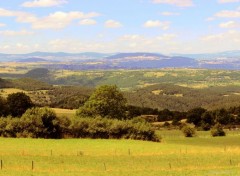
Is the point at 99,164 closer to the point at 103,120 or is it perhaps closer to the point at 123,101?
the point at 103,120

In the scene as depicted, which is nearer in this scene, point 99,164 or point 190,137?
point 99,164

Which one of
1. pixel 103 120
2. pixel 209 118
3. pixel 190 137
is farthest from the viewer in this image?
pixel 209 118

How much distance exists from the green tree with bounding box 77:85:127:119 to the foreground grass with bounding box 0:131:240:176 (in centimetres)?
2806

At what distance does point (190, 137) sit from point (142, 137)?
82.6 ft

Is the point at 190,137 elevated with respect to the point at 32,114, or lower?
lower

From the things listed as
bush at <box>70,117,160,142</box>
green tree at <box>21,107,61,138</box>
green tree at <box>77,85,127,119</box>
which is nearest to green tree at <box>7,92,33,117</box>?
green tree at <box>77,85,127,119</box>

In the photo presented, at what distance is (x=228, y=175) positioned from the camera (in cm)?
3900

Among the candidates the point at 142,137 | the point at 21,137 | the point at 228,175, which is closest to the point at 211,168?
the point at 228,175

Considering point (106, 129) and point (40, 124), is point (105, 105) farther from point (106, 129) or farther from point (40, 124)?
point (40, 124)

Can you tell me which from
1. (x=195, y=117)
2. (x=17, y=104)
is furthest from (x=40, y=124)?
(x=195, y=117)

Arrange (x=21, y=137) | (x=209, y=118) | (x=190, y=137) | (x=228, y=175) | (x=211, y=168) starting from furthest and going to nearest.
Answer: (x=209, y=118)
(x=190, y=137)
(x=21, y=137)
(x=211, y=168)
(x=228, y=175)

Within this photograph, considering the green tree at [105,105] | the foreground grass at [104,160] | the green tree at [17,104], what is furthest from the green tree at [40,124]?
the green tree at [17,104]

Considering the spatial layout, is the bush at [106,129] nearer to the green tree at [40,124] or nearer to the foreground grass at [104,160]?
the green tree at [40,124]

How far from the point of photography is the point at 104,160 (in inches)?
2040
